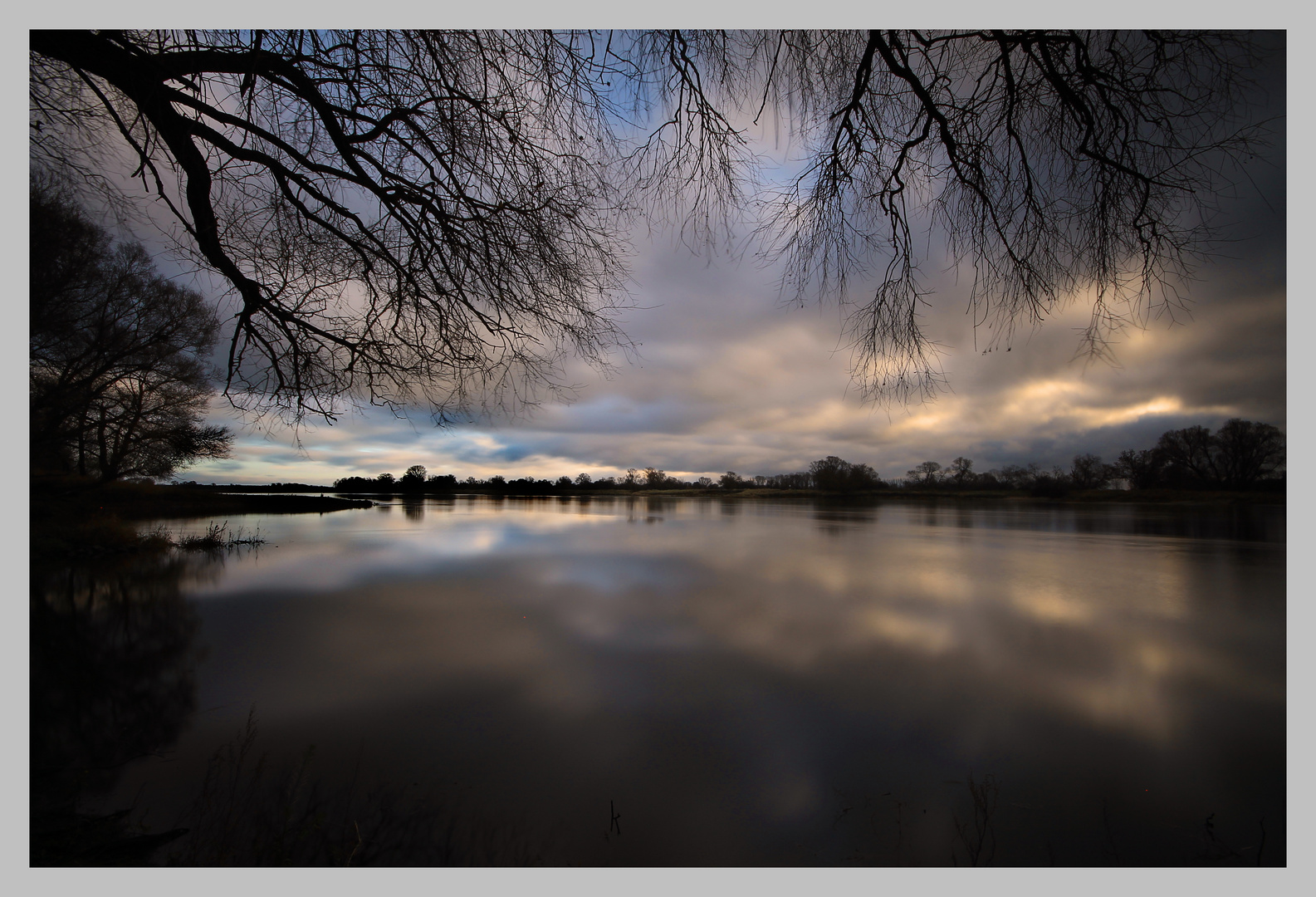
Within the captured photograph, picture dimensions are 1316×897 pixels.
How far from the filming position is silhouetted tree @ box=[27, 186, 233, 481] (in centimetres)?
340

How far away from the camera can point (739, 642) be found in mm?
4352

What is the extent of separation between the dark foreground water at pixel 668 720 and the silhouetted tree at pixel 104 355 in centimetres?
204

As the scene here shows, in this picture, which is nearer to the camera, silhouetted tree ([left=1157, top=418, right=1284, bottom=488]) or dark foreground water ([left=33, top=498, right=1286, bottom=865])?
dark foreground water ([left=33, top=498, right=1286, bottom=865])

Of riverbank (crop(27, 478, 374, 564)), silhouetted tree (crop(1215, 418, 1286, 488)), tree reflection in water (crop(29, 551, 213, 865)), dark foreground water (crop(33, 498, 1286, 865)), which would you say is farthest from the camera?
riverbank (crop(27, 478, 374, 564))

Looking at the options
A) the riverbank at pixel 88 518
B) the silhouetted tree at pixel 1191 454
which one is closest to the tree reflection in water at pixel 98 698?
the riverbank at pixel 88 518

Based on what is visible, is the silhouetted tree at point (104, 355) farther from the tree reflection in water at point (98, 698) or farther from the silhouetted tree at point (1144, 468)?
the silhouetted tree at point (1144, 468)

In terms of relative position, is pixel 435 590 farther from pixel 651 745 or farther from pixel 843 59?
pixel 843 59

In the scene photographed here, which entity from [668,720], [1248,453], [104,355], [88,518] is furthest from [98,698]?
[88,518]

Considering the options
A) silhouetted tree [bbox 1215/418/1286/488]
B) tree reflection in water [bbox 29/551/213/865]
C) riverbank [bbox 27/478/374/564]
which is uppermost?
silhouetted tree [bbox 1215/418/1286/488]

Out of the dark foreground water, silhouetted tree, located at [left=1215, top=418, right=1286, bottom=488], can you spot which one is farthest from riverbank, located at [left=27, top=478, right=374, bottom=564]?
silhouetted tree, located at [left=1215, top=418, right=1286, bottom=488]

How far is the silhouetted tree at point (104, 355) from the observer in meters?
3.40

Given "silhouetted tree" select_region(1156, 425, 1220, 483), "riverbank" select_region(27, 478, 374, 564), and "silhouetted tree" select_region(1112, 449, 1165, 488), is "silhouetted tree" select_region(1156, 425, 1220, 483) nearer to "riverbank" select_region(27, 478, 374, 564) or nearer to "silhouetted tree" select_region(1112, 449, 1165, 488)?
"silhouetted tree" select_region(1112, 449, 1165, 488)

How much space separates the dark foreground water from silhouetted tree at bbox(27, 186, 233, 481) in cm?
204

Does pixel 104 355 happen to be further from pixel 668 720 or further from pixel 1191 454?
pixel 1191 454
